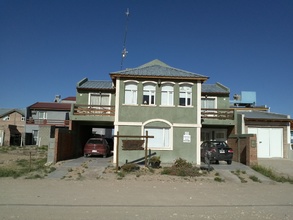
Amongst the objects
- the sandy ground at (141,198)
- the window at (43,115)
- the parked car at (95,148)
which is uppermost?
the window at (43,115)

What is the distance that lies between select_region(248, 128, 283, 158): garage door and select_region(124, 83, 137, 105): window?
10.9 m

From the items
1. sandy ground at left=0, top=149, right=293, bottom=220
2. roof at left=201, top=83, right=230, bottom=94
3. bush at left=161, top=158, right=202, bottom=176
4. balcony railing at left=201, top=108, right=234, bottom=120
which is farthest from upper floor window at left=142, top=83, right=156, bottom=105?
roof at left=201, top=83, right=230, bottom=94

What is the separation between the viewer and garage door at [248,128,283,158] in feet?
76.6

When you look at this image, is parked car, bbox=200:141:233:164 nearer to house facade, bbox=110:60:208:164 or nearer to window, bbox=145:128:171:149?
house facade, bbox=110:60:208:164

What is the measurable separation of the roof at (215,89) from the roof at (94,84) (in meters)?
8.28

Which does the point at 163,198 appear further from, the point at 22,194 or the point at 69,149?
the point at 69,149

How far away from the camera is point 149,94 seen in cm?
1909

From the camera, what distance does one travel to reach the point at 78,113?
2109 cm

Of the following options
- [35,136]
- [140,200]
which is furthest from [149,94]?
[35,136]

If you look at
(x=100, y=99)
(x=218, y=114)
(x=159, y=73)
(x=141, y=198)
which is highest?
(x=159, y=73)

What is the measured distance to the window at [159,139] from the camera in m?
18.7

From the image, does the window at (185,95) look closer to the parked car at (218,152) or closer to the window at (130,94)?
the window at (130,94)

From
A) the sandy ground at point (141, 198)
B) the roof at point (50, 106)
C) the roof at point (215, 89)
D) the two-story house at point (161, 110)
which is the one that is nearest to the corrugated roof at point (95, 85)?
the two-story house at point (161, 110)

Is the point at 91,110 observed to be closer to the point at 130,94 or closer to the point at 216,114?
the point at 130,94
